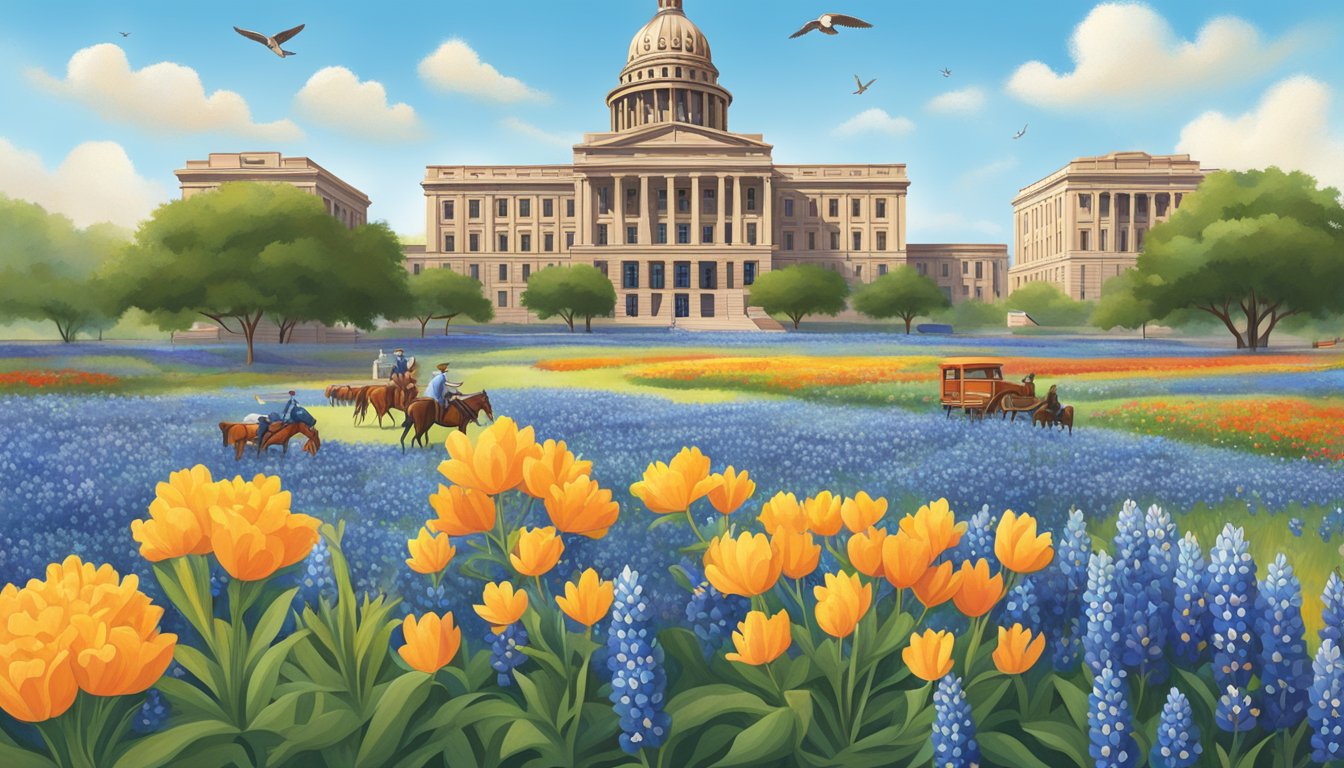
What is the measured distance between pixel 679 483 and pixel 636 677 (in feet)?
2.72

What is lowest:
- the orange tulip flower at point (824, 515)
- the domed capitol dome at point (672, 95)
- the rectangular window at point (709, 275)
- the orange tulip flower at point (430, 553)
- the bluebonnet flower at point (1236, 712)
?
the bluebonnet flower at point (1236, 712)

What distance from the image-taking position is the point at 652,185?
84688mm

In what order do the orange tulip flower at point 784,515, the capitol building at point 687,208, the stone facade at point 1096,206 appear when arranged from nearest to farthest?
the orange tulip flower at point 784,515, the stone facade at point 1096,206, the capitol building at point 687,208

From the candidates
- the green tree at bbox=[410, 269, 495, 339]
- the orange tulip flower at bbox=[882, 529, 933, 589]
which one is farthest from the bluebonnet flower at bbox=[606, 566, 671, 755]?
the green tree at bbox=[410, 269, 495, 339]

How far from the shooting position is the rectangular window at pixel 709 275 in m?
84.1

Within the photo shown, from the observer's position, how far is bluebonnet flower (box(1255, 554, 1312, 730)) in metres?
2.19

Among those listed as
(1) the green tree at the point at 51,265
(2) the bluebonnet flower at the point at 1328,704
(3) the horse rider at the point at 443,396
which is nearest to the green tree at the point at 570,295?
(1) the green tree at the point at 51,265

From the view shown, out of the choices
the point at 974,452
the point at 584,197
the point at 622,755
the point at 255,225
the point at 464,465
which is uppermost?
the point at 584,197

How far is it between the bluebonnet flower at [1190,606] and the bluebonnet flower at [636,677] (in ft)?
5.68

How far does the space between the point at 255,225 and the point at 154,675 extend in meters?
12.4

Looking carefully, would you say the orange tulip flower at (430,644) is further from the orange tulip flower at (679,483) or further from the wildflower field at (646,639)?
the orange tulip flower at (679,483)

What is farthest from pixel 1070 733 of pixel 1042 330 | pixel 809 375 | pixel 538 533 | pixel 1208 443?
pixel 1042 330

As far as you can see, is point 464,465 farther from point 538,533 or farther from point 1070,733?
point 1070,733

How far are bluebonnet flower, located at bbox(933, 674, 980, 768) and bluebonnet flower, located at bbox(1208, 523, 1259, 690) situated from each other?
3.00 ft
